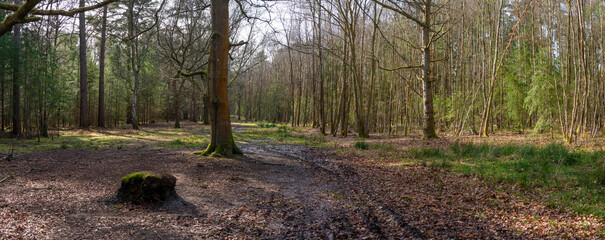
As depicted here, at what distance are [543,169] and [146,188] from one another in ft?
23.5

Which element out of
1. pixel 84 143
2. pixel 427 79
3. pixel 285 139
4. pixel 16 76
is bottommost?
pixel 285 139

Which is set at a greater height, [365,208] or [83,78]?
[83,78]

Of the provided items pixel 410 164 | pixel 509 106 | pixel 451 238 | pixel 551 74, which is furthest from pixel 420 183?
pixel 509 106

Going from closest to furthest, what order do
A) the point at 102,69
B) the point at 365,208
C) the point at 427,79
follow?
1. the point at 365,208
2. the point at 427,79
3. the point at 102,69

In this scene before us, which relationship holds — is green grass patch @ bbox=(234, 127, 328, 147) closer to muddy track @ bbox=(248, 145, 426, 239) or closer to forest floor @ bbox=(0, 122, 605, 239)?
muddy track @ bbox=(248, 145, 426, 239)

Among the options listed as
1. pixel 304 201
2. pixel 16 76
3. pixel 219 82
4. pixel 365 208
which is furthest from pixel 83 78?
pixel 365 208

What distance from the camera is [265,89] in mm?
50656

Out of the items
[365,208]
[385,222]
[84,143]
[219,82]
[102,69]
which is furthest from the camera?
[102,69]

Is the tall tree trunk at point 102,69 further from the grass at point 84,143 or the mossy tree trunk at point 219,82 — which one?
the mossy tree trunk at point 219,82

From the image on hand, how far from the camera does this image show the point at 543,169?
6301 mm

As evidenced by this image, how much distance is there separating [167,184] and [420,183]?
4.43m

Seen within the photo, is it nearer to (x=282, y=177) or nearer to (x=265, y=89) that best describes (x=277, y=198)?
(x=282, y=177)

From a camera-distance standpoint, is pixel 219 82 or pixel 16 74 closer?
pixel 219 82

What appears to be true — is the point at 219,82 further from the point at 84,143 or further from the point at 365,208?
the point at 84,143
